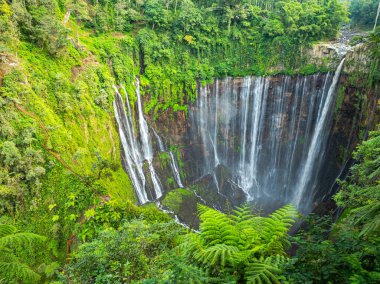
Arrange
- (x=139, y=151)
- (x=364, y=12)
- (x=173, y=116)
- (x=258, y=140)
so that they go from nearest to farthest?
(x=139, y=151) → (x=173, y=116) → (x=258, y=140) → (x=364, y=12)

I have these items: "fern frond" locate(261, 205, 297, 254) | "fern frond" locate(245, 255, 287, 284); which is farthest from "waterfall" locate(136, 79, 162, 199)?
"fern frond" locate(245, 255, 287, 284)

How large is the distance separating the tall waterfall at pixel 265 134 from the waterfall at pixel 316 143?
6 cm

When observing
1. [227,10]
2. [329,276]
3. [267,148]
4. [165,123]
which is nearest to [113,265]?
[329,276]

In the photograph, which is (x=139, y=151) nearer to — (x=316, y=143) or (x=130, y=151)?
(x=130, y=151)

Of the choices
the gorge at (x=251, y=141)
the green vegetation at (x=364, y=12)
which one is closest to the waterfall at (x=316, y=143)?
the gorge at (x=251, y=141)

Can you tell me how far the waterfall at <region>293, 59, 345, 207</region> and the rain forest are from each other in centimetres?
9

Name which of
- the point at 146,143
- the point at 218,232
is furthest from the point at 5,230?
the point at 146,143

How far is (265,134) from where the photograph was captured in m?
21.6

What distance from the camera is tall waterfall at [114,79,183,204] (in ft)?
58.1

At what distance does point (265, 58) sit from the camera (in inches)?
848

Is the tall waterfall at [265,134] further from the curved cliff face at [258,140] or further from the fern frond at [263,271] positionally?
the fern frond at [263,271]

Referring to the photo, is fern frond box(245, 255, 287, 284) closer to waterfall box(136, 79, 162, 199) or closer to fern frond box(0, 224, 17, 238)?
fern frond box(0, 224, 17, 238)

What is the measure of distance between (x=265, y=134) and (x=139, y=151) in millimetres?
9943

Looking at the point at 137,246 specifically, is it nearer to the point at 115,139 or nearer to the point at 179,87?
the point at 115,139
